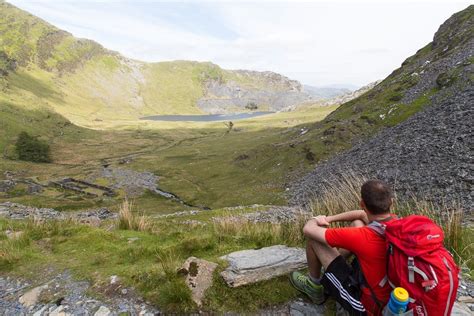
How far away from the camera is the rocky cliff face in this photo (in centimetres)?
3041

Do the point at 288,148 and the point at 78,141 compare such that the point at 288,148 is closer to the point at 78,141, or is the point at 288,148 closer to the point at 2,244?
the point at 2,244

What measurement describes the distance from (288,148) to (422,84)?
3086 cm

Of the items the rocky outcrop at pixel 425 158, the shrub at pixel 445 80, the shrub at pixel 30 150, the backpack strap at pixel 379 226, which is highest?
the shrub at pixel 445 80

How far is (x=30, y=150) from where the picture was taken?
402 ft

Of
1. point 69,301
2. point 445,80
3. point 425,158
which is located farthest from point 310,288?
point 445,80

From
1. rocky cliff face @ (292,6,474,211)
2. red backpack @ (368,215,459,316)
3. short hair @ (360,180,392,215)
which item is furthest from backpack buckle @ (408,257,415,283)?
rocky cliff face @ (292,6,474,211)

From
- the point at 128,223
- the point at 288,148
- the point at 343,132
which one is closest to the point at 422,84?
the point at 343,132

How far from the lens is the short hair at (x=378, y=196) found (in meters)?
6.22

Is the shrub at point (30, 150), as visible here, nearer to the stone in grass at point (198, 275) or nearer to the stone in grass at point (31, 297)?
the stone in grass at point (31, 297)

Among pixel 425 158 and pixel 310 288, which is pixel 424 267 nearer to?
pixel 310 288

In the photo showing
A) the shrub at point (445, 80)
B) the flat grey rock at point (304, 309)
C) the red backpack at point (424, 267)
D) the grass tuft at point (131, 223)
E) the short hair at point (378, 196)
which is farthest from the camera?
the shrub at point (445, 80)

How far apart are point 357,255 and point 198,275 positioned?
3.97 m

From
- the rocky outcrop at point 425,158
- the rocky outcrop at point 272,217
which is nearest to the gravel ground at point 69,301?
the rocky outcrop at point 272,217

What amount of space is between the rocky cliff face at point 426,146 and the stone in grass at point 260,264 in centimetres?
1556
